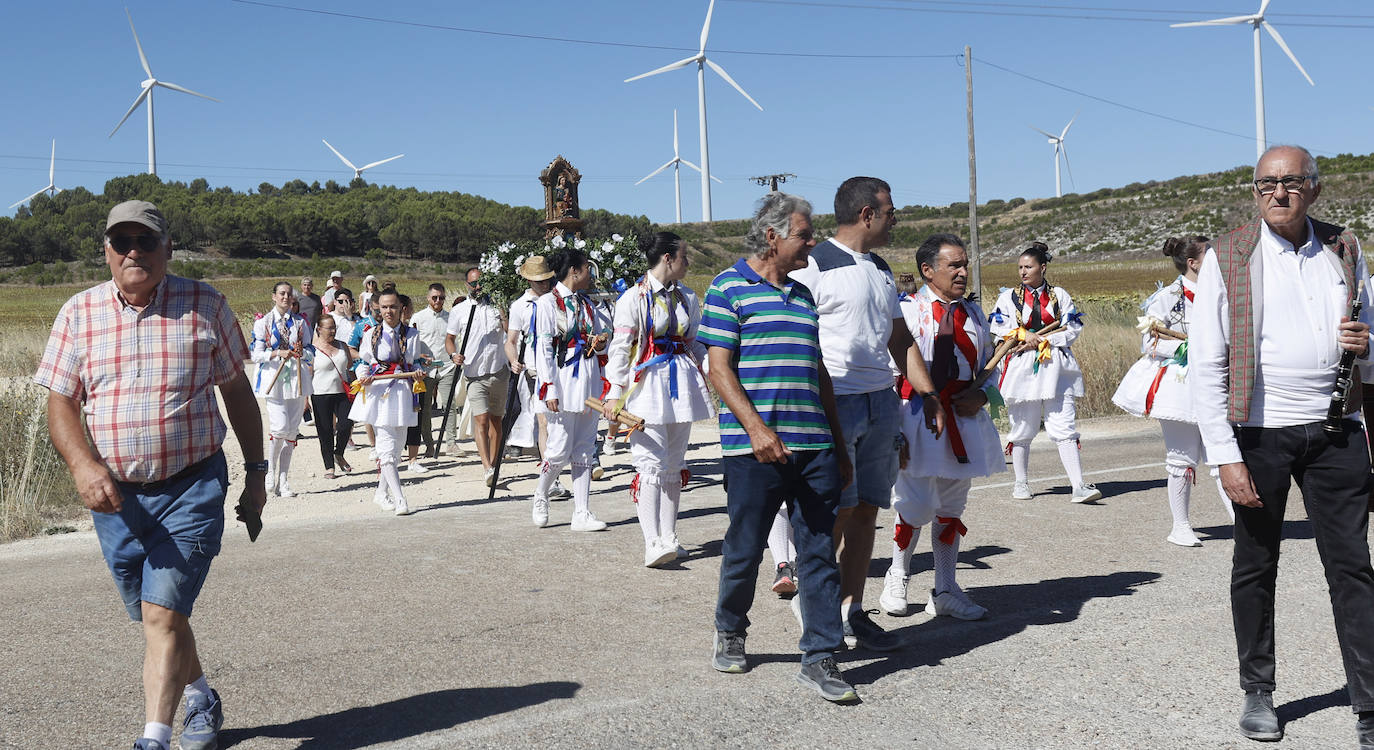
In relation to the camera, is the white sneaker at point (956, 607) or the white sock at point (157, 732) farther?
the white sneaker at point (956, 607)

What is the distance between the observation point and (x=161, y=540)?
430 cm

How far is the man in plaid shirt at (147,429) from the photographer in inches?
167

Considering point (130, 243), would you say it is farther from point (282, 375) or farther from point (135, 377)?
point (282, 375)

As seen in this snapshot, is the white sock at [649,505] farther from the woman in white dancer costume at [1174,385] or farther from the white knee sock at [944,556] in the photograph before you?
the woman in white dancer costume at [1174,385]

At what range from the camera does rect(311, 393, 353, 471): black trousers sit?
13.2 m

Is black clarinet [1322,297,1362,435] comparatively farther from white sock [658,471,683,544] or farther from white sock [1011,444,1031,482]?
white sock [1011,444,1031,482]

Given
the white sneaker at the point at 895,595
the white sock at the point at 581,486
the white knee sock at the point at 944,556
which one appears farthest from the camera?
the white sock at the point at 581,486

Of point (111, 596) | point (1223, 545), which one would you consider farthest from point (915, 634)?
point (111, 596)

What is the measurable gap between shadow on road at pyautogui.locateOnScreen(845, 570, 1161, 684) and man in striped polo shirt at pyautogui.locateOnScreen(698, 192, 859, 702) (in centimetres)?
52

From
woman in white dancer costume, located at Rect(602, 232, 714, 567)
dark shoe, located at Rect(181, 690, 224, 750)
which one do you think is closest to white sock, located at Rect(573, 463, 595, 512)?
woman in white dancer costume, located at Rect(602, 232, 714, 567)

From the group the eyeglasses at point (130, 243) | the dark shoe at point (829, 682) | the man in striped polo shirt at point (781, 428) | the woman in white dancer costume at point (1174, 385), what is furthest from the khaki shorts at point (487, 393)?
the eyeglasses at point (130, 243)

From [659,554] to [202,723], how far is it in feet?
11.8

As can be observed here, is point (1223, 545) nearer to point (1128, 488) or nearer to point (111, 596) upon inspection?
point (1128, 488)

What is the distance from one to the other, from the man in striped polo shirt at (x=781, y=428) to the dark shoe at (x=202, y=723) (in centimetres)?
209
